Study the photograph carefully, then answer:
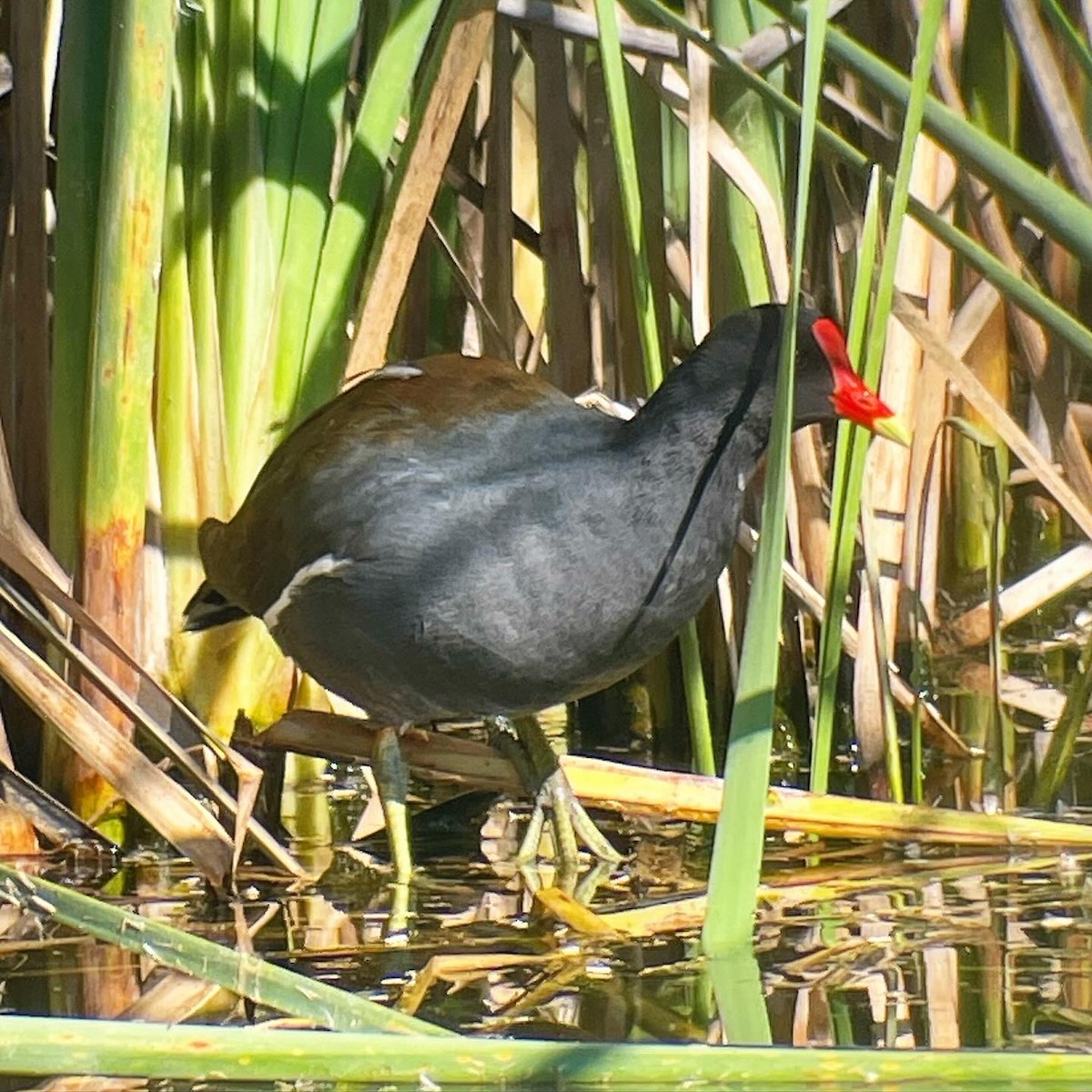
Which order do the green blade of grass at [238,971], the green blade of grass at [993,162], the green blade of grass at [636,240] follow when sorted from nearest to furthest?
the green blade of grass at [238,971], the green blade of grass at [993,162], the green blade of grass at [636,240]

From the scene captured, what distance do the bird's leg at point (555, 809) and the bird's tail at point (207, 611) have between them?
533 mm

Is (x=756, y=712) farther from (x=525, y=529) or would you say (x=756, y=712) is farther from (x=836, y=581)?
(x=525, y=529)

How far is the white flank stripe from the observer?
2906mm

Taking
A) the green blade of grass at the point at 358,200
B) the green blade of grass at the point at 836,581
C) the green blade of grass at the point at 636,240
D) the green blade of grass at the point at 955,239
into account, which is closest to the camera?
the green blade of grass at the point at 955,239

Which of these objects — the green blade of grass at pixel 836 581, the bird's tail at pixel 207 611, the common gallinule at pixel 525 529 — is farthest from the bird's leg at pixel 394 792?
the green blade of grass at pixel 836 581

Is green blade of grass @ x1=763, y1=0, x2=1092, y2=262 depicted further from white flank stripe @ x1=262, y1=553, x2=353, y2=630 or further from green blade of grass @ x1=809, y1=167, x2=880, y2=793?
white flank stripe @ x1=262, y1=553, x2=353, y2=630

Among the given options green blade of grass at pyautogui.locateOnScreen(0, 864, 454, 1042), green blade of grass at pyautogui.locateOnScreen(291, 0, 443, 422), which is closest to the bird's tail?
green blade of grass at pyautogui.locateOnScreen(291, 0, 443, 422)

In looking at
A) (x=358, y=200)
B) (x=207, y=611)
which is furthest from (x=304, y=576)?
(x=358, y=200)

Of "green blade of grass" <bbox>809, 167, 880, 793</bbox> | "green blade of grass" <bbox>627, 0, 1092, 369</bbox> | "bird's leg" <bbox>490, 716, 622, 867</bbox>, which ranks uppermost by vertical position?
"green blade of grass" <bbox>627, 0, 1092, 369</bbox>

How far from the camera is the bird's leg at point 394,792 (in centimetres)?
285

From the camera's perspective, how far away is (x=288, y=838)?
3.03 m

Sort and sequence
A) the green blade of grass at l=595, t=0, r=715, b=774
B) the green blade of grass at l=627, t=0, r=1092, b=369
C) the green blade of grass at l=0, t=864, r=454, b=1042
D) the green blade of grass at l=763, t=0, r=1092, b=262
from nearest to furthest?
the green blade of grass at l=0, t=864, r=454, b=1042 → the green blade of grass at l=763, t=0, r=1092, b=262 → the green blade of grass at l=627, t=0, r=1092, b=369 → the green blade of grass at l=595, t=0, r=715, b=774

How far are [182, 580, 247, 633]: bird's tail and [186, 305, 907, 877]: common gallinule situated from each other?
0.18m

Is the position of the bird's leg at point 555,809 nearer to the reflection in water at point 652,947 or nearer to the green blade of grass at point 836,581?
the reflection in water at point 652,947
